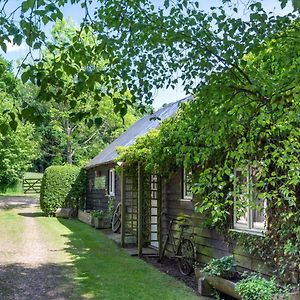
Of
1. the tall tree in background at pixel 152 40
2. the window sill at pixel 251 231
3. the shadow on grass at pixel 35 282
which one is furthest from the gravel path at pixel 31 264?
the tall tree in background at pixel 152 40

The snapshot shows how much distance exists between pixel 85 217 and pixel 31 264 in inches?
359

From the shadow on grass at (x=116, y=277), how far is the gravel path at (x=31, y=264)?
0.32 m

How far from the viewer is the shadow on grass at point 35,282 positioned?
6793 millimetres

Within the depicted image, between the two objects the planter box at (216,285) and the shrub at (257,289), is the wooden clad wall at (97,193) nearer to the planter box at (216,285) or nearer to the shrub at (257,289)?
the planter box at (216,285)

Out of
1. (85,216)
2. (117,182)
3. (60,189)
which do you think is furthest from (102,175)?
(117,182)

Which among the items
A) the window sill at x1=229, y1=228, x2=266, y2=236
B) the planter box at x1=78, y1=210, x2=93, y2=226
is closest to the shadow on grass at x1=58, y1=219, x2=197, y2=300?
the window sill at x1=229, y1=228, x2=266, y2=236

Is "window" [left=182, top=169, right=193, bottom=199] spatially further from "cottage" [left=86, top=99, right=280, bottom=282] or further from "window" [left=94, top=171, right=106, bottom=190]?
"window" [left=94, top=171, right=106, bottom=190]

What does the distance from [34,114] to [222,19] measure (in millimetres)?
1989

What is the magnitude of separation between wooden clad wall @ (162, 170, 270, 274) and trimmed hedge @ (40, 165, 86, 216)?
423 inches

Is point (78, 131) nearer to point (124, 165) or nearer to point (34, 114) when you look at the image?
point (124, 165)

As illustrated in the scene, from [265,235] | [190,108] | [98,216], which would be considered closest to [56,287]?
[265,235]

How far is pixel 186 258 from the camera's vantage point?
8.55m

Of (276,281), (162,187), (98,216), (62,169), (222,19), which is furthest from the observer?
(62,169)

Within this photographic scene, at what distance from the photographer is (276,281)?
19.9 feet
